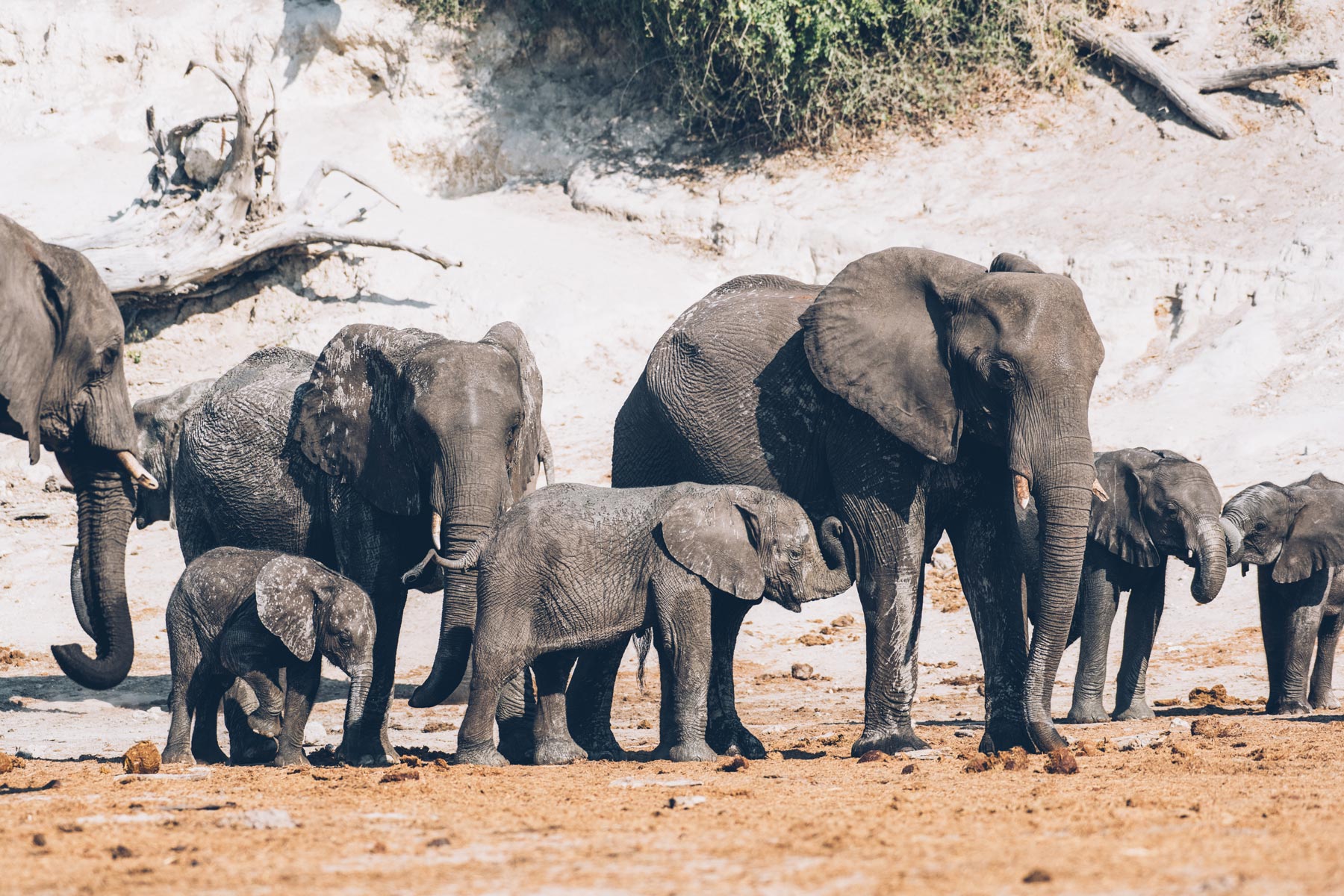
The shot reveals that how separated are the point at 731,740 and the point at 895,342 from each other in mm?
2416

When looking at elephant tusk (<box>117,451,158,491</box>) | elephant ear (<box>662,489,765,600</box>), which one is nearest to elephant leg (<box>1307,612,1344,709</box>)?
elephant ear (<box>662,489,765,600</box>)

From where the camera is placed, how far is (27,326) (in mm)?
8586

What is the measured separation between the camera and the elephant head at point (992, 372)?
8562 mm

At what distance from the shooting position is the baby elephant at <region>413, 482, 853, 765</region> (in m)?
8.97

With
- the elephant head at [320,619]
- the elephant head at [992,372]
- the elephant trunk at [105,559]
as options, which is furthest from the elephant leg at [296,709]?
the elephant head at [992,372]

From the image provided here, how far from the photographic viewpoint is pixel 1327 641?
40.5ft

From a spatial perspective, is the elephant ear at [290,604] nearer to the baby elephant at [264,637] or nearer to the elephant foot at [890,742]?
the baby elephant at [264,637]

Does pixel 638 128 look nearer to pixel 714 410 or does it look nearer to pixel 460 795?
pixel 714 410

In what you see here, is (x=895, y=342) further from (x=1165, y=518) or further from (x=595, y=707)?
(x=1165, y=518)

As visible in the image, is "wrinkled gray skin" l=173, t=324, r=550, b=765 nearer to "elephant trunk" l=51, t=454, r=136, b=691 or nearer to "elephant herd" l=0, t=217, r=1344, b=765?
"elephant herd" l=0, t=217, r=1344, b=765

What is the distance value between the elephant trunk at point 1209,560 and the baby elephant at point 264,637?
5727mm

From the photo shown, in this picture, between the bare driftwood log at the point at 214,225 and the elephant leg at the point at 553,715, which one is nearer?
the elephant leg at the point at 553,715

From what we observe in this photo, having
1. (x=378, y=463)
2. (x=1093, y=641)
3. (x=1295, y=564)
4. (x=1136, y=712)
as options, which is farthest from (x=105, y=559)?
(x=1295, y=564)

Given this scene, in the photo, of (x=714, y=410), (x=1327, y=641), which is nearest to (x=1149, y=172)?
(x=1327, y=641)
